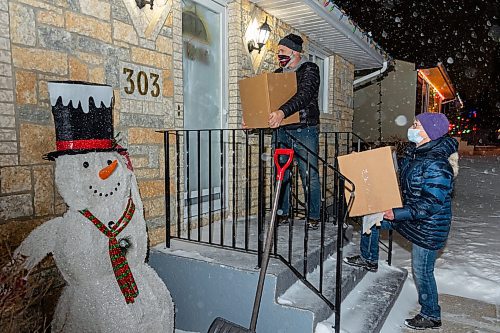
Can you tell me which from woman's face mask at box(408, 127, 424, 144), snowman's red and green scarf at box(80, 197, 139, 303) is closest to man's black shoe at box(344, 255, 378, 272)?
woman's face mask at box(408, 127, 424, 144)

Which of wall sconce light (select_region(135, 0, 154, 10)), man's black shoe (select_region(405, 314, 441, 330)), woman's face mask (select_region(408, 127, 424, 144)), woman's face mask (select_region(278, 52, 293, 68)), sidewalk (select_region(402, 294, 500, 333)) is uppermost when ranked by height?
wall sconce light (select_region(135, 0, 154, 10))

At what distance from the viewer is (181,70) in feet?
12.2

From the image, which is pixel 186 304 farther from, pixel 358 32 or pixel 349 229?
pixel 358 32

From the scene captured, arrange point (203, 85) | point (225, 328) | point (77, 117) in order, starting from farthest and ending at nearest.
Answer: point (203, 85) → point (225, 328) → point (77, 117)

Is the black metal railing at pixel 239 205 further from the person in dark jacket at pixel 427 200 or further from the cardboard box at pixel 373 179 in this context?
the person in dark jacket at pixel 427 200

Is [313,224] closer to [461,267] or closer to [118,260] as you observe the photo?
[461,267]

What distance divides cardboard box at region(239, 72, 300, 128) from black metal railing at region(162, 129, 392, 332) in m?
0.21

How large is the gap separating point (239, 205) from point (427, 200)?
2324mm

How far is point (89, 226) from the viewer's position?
7.61 feet

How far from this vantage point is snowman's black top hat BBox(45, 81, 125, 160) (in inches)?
87.2

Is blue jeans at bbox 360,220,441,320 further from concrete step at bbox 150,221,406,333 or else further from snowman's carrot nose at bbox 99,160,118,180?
snowman's carrot nose at bbox 99,160,118,180

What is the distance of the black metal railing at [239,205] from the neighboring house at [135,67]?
19 centimetres

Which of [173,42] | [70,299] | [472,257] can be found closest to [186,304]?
[70,299]

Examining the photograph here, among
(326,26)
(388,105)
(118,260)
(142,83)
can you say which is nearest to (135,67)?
(142,83)
